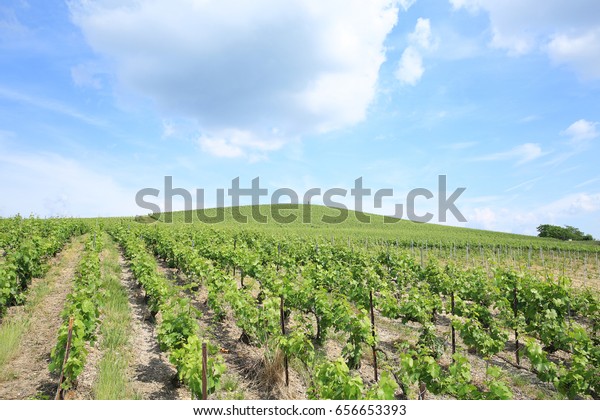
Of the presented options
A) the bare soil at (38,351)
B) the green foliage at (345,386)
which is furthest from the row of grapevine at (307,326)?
the bare soil at (38,351)

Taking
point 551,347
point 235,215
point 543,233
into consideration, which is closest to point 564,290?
point 551,347

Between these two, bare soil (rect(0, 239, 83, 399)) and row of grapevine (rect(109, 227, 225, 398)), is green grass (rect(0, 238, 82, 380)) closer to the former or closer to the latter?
bare soil (rect(0, 239, 83, 399))

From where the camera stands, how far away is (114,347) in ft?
25.9

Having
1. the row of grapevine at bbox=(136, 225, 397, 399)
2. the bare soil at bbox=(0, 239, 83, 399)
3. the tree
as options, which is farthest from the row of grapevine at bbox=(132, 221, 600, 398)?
the tree

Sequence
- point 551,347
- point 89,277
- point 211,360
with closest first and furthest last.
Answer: point 211,360 → point 89,277 → point 551,347

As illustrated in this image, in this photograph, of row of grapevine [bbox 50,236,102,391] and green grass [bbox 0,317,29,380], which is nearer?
row of grapevine [bbox 50,236,102,391]

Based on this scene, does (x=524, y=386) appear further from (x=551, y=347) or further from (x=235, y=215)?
(x=235, y=215)

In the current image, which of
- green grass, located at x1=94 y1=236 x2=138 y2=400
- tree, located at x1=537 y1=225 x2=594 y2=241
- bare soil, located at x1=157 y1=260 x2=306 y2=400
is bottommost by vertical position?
bare soil, located at x1=157 y1=260 x2=306 y2=400

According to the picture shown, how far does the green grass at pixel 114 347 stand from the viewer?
6.11 meters

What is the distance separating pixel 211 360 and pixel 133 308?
6.17 m

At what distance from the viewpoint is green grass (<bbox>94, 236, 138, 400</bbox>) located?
611cm

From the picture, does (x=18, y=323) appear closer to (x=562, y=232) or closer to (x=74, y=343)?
(x=74, y=343)

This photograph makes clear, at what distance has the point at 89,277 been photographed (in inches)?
364

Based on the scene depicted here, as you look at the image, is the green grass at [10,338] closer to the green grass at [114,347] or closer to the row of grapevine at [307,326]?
the green grass at [114,347]
